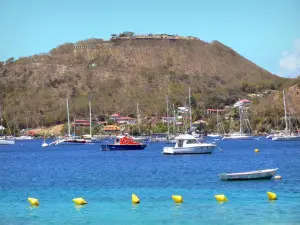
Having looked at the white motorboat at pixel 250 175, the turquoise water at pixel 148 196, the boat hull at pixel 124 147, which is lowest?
the turquoise water at pixel 148 196

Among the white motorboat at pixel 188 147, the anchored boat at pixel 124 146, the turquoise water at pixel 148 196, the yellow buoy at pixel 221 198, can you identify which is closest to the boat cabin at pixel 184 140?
the white motorboat at pixel 188 147

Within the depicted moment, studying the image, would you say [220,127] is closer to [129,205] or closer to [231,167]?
[231,167]

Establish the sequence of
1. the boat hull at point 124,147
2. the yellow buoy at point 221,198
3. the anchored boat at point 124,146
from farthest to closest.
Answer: the boat hull at point 124,147 → the anchored boat at point 124,146 → the yellow buoy at point 221,198

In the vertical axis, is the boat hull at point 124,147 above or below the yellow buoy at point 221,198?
above

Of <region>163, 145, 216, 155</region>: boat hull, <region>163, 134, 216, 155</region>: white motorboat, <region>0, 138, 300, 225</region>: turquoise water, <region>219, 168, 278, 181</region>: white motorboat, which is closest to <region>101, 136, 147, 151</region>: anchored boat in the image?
<region>163, 145, 216, 155</region>: boat hull

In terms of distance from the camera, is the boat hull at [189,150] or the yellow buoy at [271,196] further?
the boat hull at [189,150]

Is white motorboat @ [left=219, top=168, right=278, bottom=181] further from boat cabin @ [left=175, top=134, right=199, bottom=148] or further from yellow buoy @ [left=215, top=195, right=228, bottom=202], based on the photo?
boat cabin @ [left=175, top=134, right=199, bottom=148]

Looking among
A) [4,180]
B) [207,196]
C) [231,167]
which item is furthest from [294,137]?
[207,196]

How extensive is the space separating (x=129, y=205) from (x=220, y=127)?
158119 mm

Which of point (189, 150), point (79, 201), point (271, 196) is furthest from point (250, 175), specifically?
point (189, 150)

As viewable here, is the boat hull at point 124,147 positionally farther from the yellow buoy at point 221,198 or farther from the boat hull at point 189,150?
the yellow buoy at point 221,198

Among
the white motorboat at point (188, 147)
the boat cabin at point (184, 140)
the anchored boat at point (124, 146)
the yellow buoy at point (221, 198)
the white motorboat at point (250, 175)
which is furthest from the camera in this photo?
the anchored boat at point (124, 146)

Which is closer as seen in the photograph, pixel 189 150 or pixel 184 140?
pixel 189 150

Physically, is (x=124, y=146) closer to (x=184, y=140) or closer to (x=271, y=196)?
(x=184, y=140)
